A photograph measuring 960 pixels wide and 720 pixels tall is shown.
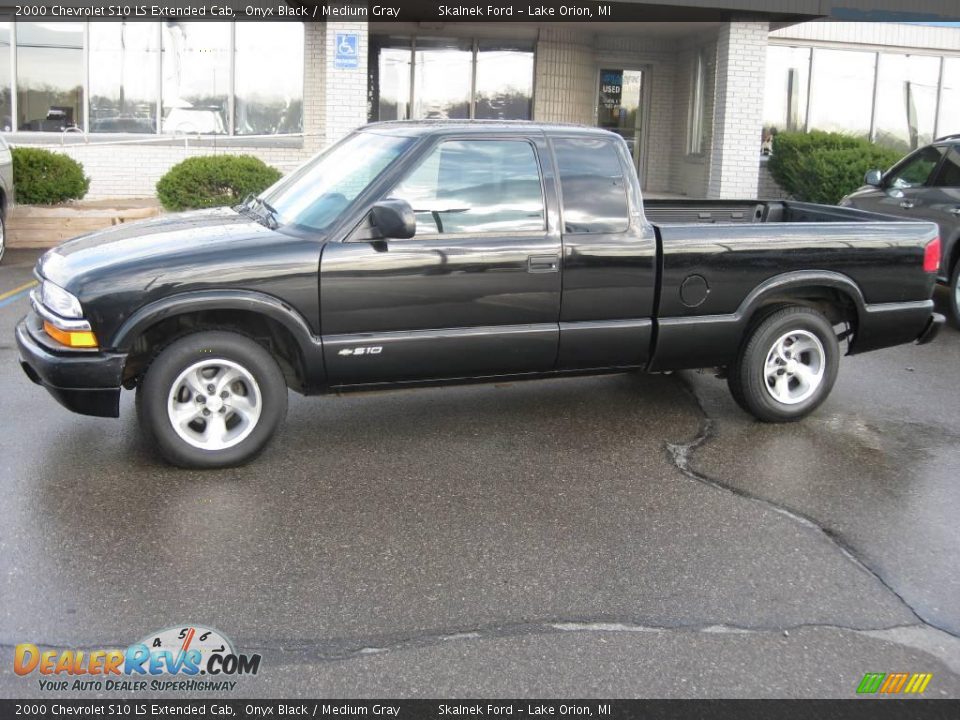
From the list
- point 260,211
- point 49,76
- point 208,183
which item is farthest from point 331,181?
point 49,76

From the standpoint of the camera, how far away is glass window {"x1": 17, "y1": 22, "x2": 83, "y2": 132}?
17312 mm

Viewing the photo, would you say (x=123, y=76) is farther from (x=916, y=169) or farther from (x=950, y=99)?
(x=950, y=99)

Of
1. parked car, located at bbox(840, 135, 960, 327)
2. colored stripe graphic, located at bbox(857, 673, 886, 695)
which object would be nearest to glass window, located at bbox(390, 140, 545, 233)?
colored stripe graphic, located at bbox(857, 673, 886, 695)

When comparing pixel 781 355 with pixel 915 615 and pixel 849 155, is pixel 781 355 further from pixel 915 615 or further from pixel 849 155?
pixel 849 155

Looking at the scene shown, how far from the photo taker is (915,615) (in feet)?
13.5

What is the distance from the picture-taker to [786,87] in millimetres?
20078

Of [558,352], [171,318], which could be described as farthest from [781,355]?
[171,318]

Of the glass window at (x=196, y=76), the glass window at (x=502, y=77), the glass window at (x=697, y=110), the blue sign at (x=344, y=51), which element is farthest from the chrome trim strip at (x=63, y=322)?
the glass window at (x=697, y=110)

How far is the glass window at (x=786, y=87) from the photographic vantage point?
19938mm

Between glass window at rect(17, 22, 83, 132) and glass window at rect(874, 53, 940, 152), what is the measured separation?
592 inches

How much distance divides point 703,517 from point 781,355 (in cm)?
191

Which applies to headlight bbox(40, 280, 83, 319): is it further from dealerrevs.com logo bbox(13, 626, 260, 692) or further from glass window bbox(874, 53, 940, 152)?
glass window bbox(874, 53, 940, 152)
